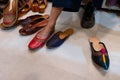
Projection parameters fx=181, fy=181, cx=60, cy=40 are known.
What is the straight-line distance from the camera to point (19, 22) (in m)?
1.46

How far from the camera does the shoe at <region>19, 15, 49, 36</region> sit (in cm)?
134

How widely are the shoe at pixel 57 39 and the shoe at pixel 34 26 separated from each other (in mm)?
170

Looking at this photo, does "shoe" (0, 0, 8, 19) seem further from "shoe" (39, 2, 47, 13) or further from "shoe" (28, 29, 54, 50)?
"shoe" (28, 29, 54, 50)

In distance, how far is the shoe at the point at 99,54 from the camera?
1072 millimetres

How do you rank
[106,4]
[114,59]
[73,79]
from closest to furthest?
A: [73,79]
[114,59]
[106,4]

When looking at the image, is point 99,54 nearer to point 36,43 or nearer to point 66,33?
point 66,33

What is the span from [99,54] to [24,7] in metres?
0.83

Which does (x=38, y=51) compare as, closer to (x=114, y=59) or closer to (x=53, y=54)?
(x=53, y=54)

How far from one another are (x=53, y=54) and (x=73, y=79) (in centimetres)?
24

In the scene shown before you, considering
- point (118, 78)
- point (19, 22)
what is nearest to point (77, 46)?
point (118, 78)

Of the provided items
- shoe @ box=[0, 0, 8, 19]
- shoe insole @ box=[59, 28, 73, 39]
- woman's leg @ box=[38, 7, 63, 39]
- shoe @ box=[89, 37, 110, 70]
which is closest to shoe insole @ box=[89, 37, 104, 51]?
shoe @ box=[89, 37, 110, 70]

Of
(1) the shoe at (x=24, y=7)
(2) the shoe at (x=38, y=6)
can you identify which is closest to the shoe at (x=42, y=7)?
(2) the shoe at (x=38, y=6)

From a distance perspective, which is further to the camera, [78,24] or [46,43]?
[78,24]

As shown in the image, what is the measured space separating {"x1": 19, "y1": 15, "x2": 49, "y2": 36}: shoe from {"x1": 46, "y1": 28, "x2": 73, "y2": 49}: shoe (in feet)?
0.56
